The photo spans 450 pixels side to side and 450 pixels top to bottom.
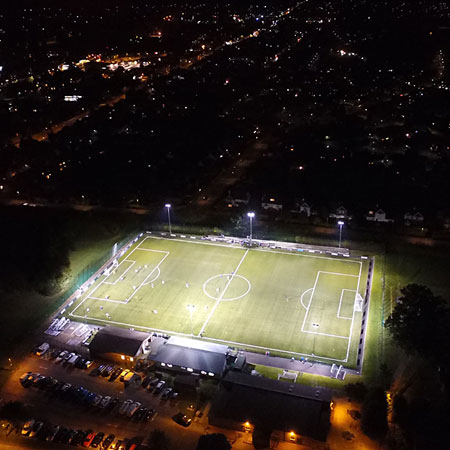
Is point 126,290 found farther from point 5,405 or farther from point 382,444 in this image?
point 382,444

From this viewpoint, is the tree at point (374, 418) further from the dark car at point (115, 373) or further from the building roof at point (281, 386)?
the dark car at point (115, 373)

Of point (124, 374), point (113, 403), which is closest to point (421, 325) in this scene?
point (124, 374)

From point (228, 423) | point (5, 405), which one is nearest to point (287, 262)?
point (228, 423)

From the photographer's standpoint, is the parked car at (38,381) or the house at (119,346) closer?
the parked car at (38,381)

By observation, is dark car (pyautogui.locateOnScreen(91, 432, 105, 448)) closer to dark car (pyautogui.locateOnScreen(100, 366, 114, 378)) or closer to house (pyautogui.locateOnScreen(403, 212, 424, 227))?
dark car (pyautogui.locateOnScreen(100, 366, 114, 378))

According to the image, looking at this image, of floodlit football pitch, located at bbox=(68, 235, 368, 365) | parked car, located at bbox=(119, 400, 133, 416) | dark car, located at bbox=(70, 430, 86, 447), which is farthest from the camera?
floodlit football pitch, located at bbox=(68, 235, 368, 365)

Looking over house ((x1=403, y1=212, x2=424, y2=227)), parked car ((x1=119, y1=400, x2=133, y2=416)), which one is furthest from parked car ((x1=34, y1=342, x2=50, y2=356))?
house ((x1=403, y1=212, x2=424, y2=227))

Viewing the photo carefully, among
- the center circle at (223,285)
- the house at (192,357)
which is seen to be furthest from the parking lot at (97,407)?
the center circle at (223,285)
